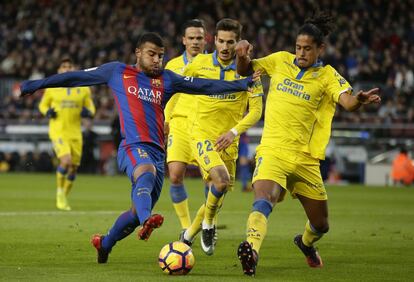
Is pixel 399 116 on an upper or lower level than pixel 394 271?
lower

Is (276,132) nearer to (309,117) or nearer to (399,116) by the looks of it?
(309,117)

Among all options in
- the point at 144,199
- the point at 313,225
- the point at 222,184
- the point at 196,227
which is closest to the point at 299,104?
the point at 313,225

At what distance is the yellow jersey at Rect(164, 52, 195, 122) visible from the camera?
42.2ft

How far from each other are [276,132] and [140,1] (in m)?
32.7

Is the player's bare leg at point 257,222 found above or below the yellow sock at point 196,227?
above

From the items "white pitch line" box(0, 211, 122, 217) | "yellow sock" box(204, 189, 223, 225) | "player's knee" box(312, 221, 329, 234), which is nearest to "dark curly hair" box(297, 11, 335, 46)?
"player's knee" box(312, 221, 329, 234)

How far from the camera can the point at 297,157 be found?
33.1 ft

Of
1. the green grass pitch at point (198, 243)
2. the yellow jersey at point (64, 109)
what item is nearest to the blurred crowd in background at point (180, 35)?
the green grass pitch at point (198, 243)

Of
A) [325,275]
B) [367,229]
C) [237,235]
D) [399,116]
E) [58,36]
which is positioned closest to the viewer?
[325,275]

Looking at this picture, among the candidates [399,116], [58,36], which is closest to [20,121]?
[58,36]

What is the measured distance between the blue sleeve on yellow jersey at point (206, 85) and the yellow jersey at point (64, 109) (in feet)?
30.4

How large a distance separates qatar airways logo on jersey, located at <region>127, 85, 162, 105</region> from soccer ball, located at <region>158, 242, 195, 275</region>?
5.11 feet

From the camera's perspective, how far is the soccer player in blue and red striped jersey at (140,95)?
9.95m

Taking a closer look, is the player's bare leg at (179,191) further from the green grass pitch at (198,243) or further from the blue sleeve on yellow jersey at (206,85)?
the blue sleeve on yellow jersey at (206,85)
